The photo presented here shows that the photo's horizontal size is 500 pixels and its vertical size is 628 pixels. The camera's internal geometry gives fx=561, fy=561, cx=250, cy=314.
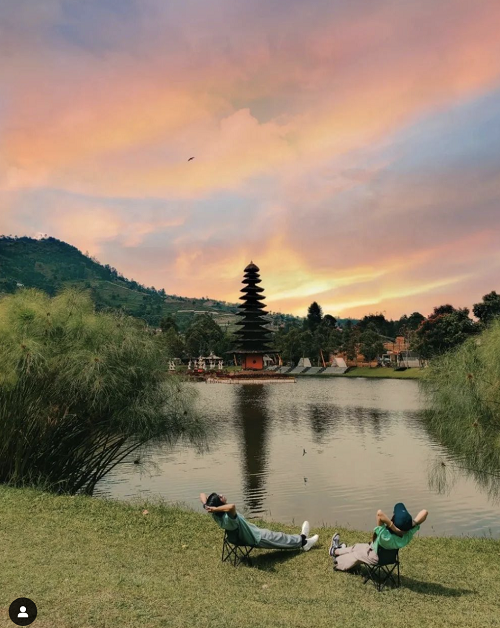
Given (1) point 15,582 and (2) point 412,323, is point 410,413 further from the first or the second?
(2) point 412,323

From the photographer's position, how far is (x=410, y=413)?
110 feet

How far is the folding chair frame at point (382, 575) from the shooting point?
6535 mm

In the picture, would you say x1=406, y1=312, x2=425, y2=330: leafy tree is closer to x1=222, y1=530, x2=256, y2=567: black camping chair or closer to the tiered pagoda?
the tiered pagoda

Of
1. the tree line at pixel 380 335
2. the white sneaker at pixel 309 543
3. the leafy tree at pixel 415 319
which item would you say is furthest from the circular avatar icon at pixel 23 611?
the leafy tree at pixel 415 319

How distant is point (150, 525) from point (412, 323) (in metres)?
124

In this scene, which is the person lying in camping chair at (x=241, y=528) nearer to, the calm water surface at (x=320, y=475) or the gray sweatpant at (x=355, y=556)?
the gray sweatpant at (x=355, y=556)

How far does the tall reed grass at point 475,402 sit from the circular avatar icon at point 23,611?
7.81 m

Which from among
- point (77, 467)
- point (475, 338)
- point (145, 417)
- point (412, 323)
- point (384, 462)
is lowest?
point (384, 462)

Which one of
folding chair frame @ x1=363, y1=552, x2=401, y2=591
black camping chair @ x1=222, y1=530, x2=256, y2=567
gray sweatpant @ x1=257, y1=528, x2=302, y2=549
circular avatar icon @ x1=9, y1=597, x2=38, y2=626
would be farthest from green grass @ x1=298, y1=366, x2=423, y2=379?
circular avatar icon @ x1=9, y1=597, x2=38, y2=626

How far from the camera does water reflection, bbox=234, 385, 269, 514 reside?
14906mm

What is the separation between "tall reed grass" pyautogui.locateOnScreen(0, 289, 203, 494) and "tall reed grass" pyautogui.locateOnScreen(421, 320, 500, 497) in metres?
5.87

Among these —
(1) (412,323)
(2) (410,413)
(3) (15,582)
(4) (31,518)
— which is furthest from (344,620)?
(1) (412,323)

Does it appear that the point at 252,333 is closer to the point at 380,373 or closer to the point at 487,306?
the point at 380,373

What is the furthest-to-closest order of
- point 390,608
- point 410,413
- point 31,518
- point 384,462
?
point 410,413 < point 384,462 < point 31,518 < point 390,608
